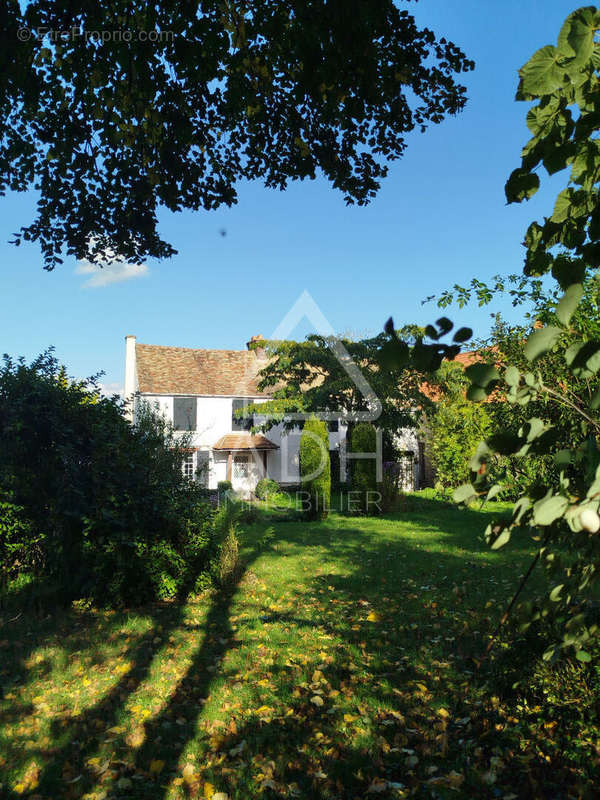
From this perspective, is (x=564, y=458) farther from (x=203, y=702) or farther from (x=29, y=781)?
(x=203, y=702)

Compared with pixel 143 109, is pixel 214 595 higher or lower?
lower

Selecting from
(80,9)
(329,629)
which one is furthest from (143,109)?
(329,629)

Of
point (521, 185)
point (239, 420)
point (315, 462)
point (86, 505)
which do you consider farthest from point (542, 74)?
point (239, 420)

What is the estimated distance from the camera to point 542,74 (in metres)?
1.17

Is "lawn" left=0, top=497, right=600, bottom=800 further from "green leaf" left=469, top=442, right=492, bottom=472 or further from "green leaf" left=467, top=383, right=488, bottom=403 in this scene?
"green leaf" left=467, top=383, right=488, bottom=403

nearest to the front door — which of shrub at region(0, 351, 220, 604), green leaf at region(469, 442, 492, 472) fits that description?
shrub at region(0, 351, 220, 604)

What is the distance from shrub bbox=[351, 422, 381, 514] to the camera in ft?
58.4

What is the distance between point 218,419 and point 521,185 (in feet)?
94.9

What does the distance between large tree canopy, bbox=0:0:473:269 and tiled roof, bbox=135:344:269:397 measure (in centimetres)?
2143

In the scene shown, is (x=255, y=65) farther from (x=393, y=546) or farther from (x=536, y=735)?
(x=393, y=546)

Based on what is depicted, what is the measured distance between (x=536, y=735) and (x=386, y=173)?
20.7 ft

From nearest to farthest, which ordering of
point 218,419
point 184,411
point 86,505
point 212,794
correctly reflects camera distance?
point 212,794 → point 86,505 → point 184,411 → point 218,419

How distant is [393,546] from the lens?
11727 mm

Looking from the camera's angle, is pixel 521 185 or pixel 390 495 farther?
pixel 390 495
